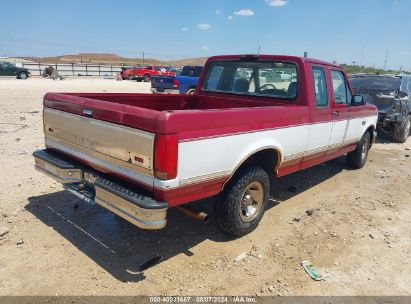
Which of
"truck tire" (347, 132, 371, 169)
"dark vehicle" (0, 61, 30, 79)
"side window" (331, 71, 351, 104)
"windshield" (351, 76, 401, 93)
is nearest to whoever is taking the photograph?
"side window" (331, 71, 351, 104)

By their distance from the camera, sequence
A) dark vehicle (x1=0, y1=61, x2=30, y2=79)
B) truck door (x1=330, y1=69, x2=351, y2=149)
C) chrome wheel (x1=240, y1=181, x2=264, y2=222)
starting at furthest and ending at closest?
1. dark vehicle (x1=0, y1=61, x2=30, y2=79)
2. truck door (x1=330, y1=69, x2=351, y2=149)
3. chrome wheel (x1=240, y1=181, x2=264, y2=222)

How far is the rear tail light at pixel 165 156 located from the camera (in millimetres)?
2926

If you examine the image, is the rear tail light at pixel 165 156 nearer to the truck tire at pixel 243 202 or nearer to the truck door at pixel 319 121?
the truck tire at pixel 243 202

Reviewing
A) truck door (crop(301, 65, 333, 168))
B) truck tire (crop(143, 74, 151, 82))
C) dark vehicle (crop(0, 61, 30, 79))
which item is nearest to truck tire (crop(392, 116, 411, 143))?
truck door (crop(301, 65, 333, 168))

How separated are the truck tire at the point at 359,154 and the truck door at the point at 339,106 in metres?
1.35

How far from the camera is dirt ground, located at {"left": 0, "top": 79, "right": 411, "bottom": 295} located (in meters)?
3.34

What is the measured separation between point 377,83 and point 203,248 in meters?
9.33

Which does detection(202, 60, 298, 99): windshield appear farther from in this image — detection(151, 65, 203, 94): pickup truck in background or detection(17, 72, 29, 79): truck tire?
detection(17, 72, 29, 79): truck tire

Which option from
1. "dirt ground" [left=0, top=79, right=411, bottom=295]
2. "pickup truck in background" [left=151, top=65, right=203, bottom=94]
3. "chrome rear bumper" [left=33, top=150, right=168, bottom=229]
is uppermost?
"pickup truck in background" [left=151, top=65, right=203, bottom=94]

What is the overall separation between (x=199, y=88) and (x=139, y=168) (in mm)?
3147

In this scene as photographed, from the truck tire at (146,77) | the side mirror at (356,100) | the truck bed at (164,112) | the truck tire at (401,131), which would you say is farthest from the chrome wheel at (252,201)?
the truck tire at (146,77)

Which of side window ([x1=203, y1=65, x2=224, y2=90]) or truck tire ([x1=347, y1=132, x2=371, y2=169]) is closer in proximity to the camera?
side window ([x1=203, y1=65, x2=224, y2=90])

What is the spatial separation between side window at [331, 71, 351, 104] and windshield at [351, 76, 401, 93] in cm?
519

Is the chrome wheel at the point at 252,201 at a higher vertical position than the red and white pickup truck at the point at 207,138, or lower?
lower
